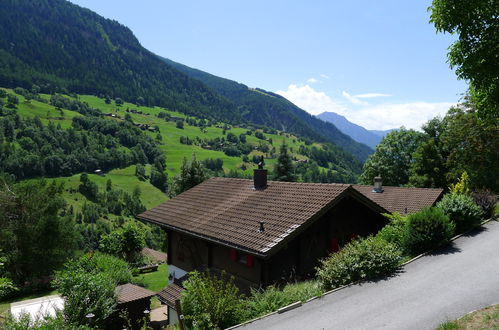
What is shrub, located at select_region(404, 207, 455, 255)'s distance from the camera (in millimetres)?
13508

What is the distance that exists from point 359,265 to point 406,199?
15.4 meters

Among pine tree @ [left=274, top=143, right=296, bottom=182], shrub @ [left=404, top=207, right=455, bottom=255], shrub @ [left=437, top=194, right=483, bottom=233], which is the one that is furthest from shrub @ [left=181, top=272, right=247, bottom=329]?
pine tree @ [left=274, top=143, right=296, bottom=182]

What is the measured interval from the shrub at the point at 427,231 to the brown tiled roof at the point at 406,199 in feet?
31.8

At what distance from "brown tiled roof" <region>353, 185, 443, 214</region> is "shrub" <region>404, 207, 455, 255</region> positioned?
31.8ft

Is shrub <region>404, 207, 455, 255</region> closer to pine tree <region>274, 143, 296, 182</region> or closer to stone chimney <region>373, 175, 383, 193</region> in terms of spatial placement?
stone chimney <region>373, 175, 383, 193</region>

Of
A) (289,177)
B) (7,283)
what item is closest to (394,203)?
(7,283)

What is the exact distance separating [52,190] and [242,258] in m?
25.0

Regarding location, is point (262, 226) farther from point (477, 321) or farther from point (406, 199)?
point (406, 199)

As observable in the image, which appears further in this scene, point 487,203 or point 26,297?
point 26,297

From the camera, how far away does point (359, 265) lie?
38.9 feet

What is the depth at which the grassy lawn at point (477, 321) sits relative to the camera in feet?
24.8

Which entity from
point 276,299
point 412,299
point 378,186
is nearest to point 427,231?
point 412,299

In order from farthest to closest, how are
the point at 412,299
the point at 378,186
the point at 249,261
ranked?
the point at 378,186
the point at 249,261
the point at 412,299

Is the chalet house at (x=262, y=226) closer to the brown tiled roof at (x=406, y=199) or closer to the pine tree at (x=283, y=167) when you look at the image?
the brown tiled roof at (x=406, y=199)
